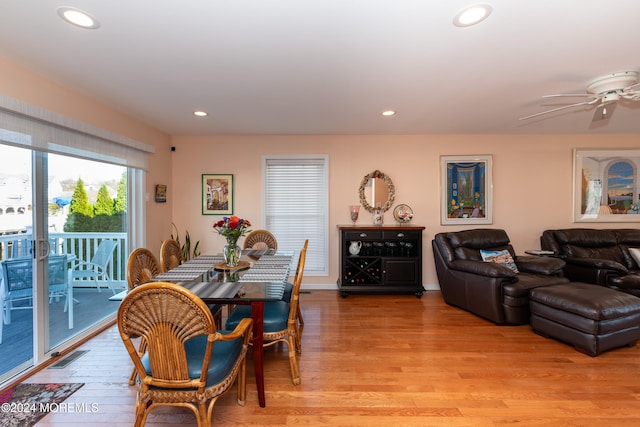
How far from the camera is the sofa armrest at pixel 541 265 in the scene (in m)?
3.30

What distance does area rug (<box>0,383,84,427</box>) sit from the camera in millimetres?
1767

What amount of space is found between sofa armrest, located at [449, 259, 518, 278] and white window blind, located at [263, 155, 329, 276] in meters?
1.86

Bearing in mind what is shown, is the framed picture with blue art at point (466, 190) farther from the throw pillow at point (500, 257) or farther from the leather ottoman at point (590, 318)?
the leather ottoman at point (590, 318)

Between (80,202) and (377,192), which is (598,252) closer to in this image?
(377,192)

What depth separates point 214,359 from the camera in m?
1.55

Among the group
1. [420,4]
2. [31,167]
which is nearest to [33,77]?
[31,167]

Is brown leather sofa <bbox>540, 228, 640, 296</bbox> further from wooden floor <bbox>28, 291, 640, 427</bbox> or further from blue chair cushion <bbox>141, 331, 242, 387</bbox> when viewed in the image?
blue chair cushion <bbox>141, 331, 242, 387</bbox>

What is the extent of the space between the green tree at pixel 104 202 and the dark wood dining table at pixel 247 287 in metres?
1.49

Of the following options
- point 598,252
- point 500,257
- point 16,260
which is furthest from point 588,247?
point 16,260

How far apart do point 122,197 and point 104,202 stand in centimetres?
26

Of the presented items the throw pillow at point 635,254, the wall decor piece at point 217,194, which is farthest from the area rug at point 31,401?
the throw pillow at point 635,254

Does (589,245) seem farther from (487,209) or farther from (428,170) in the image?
(428,170)

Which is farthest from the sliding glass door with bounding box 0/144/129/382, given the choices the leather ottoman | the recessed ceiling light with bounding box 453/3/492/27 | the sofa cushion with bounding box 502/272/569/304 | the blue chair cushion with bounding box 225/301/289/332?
the leather ottoman

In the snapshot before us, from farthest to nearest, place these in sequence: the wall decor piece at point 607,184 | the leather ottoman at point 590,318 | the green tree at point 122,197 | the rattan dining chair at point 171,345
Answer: the wall decor piece at point 607,184, the green tree at point 122,197, the leather ottoman at point 590,318, the rattan dining chair at point 171,345
